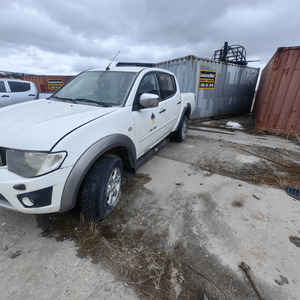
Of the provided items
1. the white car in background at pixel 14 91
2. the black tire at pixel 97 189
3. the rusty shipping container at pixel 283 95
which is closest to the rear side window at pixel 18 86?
the white car in background at pixel 14 91

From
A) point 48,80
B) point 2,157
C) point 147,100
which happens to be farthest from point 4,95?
point 48,80

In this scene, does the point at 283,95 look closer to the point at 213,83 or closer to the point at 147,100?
the point at 213,83

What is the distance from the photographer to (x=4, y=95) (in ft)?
20.9

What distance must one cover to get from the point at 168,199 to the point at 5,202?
1.79m

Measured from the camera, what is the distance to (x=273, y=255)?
1.64 m

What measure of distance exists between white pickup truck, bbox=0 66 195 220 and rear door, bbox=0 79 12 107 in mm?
5487

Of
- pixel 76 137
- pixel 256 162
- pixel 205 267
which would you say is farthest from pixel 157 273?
pixel 256 162

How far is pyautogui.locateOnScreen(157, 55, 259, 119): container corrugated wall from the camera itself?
6.57 m

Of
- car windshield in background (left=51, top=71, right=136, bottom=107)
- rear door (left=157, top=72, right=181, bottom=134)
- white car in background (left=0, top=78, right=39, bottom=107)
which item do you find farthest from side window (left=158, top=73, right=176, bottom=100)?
white car in background (left=0, top=78, right=39, bottom=107)

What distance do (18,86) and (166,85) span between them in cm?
676

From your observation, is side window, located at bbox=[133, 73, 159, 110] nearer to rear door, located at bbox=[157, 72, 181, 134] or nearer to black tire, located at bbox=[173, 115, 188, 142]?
rear door, located at bbox=[157, 72, 181, 134]

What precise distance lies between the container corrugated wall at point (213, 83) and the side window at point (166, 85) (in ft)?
10.6

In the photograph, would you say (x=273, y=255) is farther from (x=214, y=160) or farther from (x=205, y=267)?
(x=214, y=160)

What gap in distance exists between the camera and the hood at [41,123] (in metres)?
1.37
